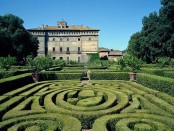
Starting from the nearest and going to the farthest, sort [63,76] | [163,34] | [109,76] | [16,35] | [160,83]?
[160,83] → [109,76] → [63,76] → [163,34] → [16,35]

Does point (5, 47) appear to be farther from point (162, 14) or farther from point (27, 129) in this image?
point (27, 129)

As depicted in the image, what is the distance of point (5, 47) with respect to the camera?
1836 inches

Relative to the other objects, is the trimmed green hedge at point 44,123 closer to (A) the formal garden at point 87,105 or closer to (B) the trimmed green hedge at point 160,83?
(A) the formal garden at point 87,105

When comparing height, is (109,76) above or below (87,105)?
above

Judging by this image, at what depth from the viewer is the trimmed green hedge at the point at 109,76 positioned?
2526cm

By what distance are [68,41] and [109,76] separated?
54.0m

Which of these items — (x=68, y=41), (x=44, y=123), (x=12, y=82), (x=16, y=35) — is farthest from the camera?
(x=68, y=41)

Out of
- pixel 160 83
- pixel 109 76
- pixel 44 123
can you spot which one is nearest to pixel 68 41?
pixel 109 76

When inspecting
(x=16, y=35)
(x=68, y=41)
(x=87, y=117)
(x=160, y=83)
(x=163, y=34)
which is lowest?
(x=87, y=117)

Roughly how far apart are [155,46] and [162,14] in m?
6.54

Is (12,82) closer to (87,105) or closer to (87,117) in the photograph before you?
(87,105)

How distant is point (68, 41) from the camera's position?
78312 millimetres

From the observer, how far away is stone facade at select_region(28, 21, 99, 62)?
7644cm

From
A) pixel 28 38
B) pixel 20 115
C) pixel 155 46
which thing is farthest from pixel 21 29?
pixel 20 115
